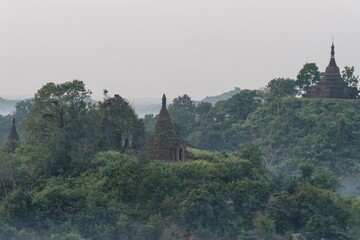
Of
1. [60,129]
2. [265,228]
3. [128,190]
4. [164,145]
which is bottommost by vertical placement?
[265,228]

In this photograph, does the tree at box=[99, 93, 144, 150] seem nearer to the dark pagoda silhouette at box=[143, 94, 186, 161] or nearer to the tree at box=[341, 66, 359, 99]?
the dark pagoda silhouette at box=[143, 94, 186, 161]

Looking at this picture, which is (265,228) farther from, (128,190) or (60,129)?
(60,129)

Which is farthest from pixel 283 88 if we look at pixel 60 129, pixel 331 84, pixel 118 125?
pixel 60 129

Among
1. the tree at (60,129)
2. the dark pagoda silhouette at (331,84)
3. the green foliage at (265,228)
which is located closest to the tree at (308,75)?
the dark pagoda silhouette at (331,84)

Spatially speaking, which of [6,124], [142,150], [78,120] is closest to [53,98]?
[78,120]

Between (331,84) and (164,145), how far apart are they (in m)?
22.4

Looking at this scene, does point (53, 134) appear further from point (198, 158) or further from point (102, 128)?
point (198, 158)

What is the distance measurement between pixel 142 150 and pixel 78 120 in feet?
10.6

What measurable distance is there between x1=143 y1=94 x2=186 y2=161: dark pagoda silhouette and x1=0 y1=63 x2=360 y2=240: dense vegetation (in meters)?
0.72

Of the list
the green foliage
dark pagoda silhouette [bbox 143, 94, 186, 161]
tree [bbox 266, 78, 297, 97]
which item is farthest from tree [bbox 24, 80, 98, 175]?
tree [bbox 266, 78, 297, 97]

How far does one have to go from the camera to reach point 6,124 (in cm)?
7888

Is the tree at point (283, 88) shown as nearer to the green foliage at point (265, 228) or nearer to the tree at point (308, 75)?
the tree at point (308, 75)

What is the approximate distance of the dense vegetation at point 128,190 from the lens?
109ft

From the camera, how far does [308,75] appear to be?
59.8 meters
